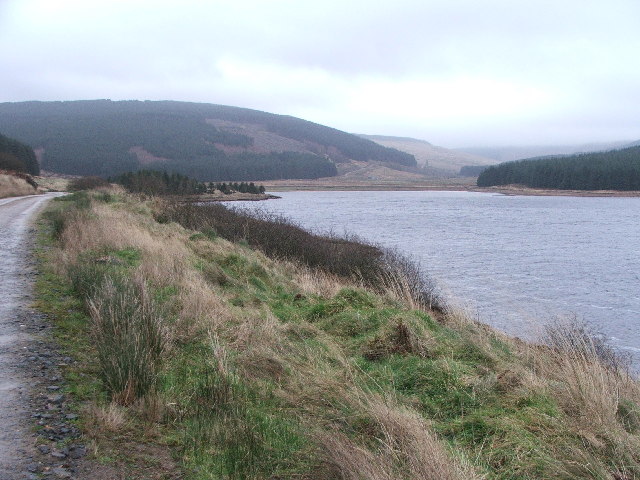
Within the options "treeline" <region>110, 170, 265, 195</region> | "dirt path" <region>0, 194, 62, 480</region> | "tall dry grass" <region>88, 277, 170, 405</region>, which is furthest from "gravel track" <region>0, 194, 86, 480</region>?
"treeline" <region>110, 170, 265, 195</region>

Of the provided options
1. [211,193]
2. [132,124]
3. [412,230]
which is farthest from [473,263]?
[132,124]

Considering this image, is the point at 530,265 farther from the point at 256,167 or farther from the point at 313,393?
the point at 256,167

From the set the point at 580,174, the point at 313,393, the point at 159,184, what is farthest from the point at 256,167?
the point at 313,393

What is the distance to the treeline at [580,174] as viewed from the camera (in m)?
93.6

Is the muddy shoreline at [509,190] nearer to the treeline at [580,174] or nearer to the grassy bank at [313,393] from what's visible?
the treeline at [580,174]

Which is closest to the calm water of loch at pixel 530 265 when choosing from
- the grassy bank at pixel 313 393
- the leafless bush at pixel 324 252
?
the leafless bush at pixel 324 252

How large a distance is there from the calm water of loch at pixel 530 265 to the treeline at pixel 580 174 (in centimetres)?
5559

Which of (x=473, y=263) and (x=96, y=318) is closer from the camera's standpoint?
(x=96, y=318)

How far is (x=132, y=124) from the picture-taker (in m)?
188

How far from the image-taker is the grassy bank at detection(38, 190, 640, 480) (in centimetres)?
430

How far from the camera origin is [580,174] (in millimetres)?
97688

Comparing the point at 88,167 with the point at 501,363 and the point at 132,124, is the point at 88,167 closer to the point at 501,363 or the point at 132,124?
the point at 132,124

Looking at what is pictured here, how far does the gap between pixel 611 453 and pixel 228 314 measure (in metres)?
5.02

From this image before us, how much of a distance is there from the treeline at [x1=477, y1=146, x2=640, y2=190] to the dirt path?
97.6 meters
